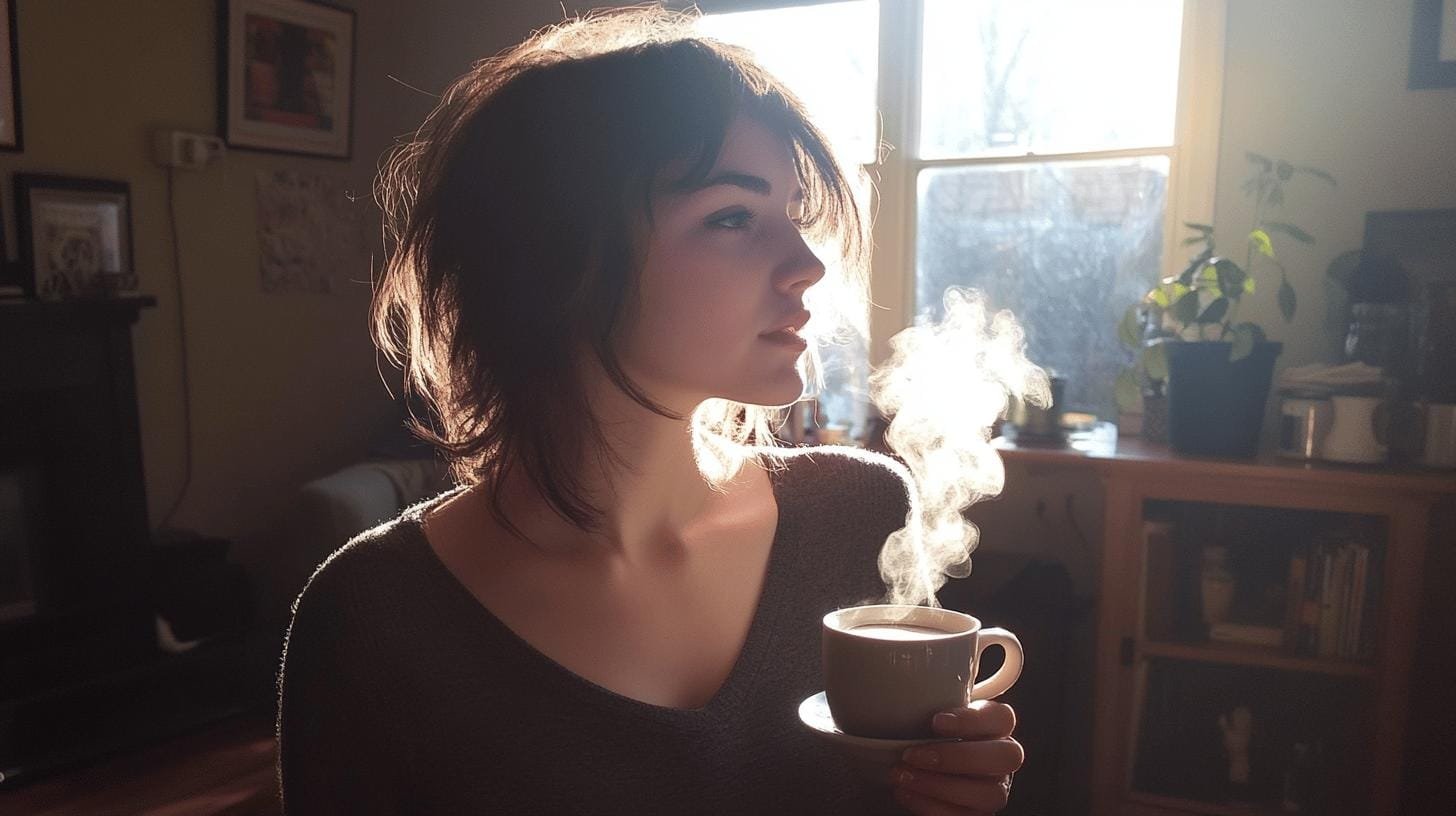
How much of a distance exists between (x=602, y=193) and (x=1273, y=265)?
2.31 meters

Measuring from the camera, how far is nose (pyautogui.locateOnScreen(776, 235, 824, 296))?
3.01ft

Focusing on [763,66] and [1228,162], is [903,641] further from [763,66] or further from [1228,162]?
[1228,162]

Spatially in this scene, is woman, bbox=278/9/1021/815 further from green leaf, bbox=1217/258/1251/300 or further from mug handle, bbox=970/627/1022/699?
green leaf, bbox=1217/258/1251/300

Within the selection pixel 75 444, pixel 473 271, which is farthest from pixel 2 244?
pixel 473 271

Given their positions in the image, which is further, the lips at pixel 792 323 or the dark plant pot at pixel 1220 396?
the dark plant pot at pixel 1220 396

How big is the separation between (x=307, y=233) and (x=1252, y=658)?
3379 mm

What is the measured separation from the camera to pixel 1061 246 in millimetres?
3070

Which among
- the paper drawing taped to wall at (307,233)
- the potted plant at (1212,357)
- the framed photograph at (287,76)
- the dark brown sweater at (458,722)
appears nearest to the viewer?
the dark brown sweater at (458,722)

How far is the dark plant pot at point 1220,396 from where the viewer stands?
226 centimetres

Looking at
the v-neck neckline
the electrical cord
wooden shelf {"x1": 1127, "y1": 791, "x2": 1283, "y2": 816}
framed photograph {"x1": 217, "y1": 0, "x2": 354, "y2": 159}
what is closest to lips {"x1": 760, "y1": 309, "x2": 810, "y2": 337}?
the v-neck neckline

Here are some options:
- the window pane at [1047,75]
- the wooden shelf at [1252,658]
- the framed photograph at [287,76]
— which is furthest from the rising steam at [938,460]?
the framed photograph at [287,76]

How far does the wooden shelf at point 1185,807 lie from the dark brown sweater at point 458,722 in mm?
1687

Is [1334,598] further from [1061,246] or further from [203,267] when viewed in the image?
[203,267]

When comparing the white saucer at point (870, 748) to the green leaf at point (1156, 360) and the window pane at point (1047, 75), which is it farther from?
the window pane at point (1047, 75)
